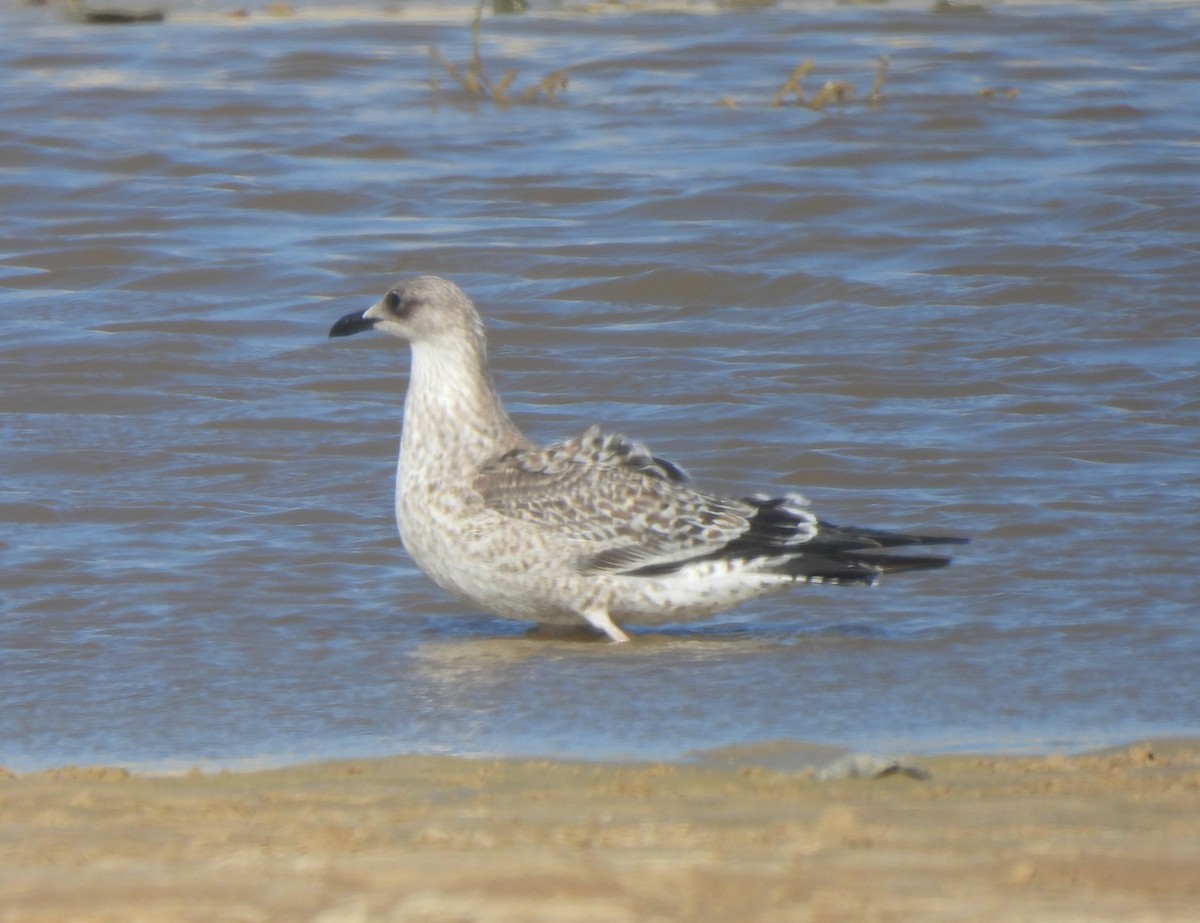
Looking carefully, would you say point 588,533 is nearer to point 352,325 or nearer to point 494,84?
point 352,325

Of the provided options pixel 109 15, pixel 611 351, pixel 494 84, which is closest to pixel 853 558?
pixel 611 351

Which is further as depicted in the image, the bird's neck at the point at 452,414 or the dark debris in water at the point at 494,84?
the dark debris in water at the point at 494,84

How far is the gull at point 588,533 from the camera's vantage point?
664 centimetres

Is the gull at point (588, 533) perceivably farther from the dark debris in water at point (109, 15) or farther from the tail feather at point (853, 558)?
the dark debris in water at point (109, 15)

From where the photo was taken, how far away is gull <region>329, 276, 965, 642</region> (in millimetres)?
6645

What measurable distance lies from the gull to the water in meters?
0.17

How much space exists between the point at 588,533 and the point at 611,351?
12.9 ft

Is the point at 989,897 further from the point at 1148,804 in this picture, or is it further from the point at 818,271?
the point at 818,271

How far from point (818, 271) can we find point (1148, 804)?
25.8 feet

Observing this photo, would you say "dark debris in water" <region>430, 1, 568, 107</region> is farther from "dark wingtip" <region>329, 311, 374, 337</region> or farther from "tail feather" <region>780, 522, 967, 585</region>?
"tail feather" <region>780, 522, 967, 585</region>

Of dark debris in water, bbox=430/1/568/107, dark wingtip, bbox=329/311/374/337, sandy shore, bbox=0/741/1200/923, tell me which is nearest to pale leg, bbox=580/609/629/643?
dark wingtip, bbox=329/311/374/337

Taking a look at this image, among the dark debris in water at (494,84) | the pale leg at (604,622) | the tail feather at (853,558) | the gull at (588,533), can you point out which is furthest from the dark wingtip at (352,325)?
the dark debris in water at (494,84)

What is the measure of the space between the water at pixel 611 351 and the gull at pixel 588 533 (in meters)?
0.17

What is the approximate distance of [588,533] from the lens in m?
6.74
